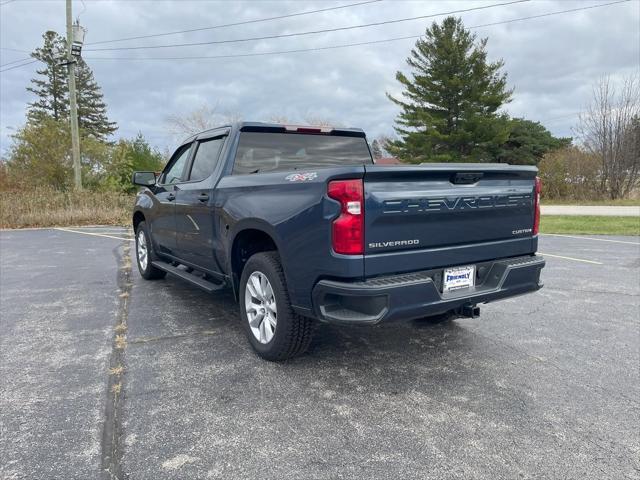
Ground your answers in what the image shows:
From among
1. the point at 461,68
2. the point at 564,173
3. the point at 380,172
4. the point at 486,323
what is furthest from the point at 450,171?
the point at 461,68

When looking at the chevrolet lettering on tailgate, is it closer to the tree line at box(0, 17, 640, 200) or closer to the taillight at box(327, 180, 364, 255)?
the taillight at box(327, 180, 364, 255)

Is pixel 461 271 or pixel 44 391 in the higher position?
pixel 461 271

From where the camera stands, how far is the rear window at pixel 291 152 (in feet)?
14.0

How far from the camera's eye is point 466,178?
319 cm

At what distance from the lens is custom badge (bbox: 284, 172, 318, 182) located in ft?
9.59

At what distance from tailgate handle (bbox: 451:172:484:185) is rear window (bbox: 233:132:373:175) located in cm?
166

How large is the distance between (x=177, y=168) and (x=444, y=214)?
3525 mm

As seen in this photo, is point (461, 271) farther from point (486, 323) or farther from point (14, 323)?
point (14, 323)

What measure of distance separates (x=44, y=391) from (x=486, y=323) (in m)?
3.78

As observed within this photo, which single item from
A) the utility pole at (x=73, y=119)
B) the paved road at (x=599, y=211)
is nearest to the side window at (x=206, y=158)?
the utility pole at (x=73, y=119)

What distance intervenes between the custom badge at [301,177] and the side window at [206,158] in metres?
1.49

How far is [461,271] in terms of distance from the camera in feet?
10.5

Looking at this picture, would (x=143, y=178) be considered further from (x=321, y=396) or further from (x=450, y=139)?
(x=450, y=139)

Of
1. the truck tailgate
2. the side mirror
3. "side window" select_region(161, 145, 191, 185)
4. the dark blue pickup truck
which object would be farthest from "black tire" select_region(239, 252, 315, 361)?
the side mirror
